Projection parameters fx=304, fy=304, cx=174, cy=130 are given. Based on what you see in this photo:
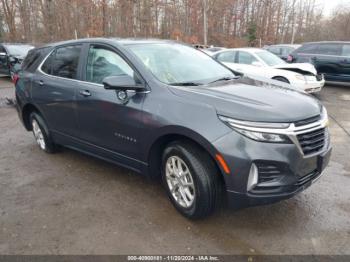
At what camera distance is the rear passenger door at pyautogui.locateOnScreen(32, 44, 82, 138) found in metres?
3.87

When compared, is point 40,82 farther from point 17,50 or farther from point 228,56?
point 17,50

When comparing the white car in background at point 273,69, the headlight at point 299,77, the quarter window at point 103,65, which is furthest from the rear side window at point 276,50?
→ the quarter window at point 103,65

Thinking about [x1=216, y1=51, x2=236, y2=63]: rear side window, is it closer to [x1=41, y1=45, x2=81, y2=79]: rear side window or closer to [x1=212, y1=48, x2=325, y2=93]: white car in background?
[x1=212, y1=48, x2=325, y2=93]: white car in background

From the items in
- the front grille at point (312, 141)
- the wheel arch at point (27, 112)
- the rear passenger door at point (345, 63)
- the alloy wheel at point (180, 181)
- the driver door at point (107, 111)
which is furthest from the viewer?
the rear passenger door at point (345, 63)

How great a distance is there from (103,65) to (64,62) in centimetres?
87

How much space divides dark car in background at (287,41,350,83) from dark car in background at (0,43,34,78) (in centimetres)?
1070

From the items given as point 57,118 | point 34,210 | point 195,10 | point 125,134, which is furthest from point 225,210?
point 195,10

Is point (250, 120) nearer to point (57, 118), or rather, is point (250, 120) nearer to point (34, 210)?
point (34, 210)

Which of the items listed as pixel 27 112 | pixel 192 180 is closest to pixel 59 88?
pixel 27 112

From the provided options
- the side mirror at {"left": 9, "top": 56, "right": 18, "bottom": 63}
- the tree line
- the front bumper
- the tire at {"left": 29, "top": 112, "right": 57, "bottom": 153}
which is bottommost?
the tire at {"left": 29, "top": 112, "right": 57, "bottom": 153}

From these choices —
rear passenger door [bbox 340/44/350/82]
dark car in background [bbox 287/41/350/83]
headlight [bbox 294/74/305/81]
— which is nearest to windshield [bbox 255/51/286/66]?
headlight [bbox 294/74/305/81]

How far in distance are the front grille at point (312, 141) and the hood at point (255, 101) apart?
0.49ft

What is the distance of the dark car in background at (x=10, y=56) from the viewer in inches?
483

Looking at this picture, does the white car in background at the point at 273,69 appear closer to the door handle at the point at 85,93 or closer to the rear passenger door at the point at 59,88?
the rear passenger door at the point at 59,88
